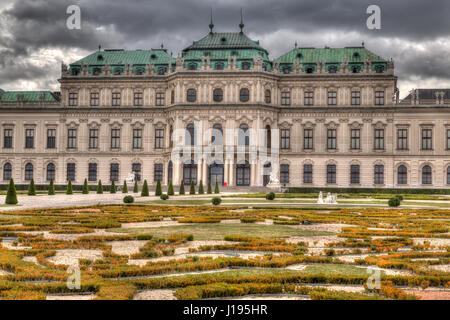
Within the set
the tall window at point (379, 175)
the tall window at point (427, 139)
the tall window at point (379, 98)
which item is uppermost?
the tall window at point (379, 98)

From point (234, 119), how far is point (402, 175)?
18718 millimetres

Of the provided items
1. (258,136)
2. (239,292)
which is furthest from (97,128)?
(239,292)

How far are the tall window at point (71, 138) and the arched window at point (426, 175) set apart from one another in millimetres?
37961

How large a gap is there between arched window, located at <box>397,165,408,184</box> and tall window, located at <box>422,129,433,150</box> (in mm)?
3016

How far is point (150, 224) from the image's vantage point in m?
16.0

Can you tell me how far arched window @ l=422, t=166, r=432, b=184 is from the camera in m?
52.6

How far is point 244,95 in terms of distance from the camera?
172ft

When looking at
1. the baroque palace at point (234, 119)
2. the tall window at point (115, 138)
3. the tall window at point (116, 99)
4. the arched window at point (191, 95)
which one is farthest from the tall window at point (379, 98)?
the tall window at point (115, 138)

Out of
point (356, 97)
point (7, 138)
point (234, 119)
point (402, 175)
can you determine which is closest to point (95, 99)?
point (7, 138)

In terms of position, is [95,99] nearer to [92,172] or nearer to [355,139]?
[92,172]

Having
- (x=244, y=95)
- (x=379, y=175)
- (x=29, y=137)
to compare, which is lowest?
(x=379, y=175)

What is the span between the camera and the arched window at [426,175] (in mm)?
52562

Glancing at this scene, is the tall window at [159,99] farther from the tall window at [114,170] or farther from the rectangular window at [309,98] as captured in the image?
the rectangular window at [309,98]
